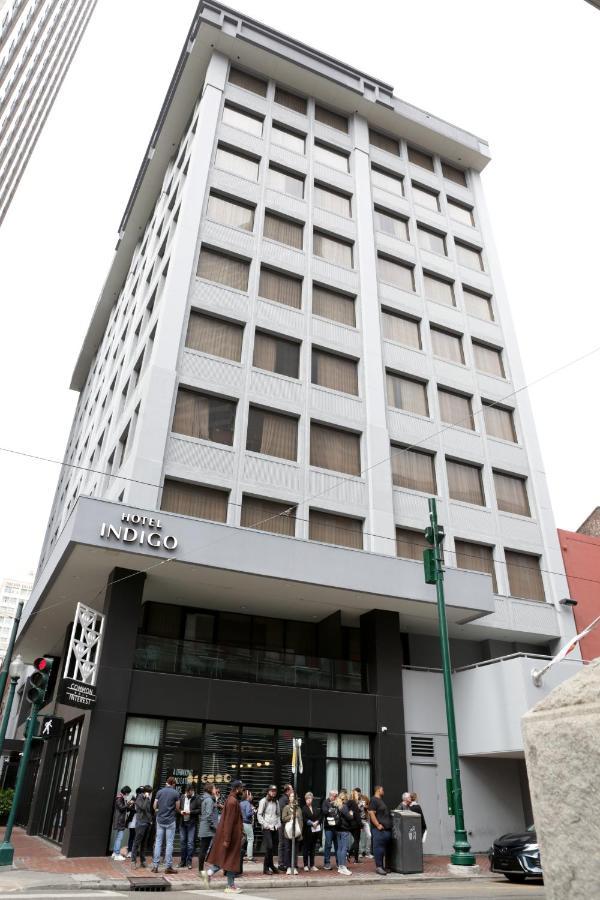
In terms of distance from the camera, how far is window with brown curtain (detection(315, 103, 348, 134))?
3497 cm

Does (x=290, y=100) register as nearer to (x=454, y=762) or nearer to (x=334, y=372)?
(x=334, y=372)

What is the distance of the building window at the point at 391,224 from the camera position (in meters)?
33.2

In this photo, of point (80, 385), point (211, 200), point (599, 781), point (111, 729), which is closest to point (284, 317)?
point (211, 200)

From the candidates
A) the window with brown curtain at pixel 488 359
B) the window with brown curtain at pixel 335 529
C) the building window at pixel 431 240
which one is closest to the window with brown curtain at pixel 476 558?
the window with brown curtain at pixel 335 529

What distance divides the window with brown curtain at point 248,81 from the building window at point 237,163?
16.7 feet

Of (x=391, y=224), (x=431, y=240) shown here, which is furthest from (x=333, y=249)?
(x=431, y=240)

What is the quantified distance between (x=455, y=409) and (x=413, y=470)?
4.40 m

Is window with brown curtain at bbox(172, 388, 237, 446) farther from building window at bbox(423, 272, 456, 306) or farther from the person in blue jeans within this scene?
building window at bbox(423, 272, 456, 306)

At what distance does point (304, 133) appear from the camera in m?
33.4

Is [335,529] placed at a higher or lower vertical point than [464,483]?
lower

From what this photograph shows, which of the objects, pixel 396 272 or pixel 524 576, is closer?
pixel 524 576

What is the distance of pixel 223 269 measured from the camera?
26812 mm

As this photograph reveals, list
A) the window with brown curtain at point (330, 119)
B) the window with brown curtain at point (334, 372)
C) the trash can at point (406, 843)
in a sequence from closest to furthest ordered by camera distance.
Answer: the trash can at point (406, 843)
the window with brown curtain at point (334, 372)
the window with brown curtain at point (330, 119)

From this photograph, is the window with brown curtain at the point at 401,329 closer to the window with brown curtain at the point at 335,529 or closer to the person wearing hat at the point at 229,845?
the window with brown curtain at the point at 335,529
